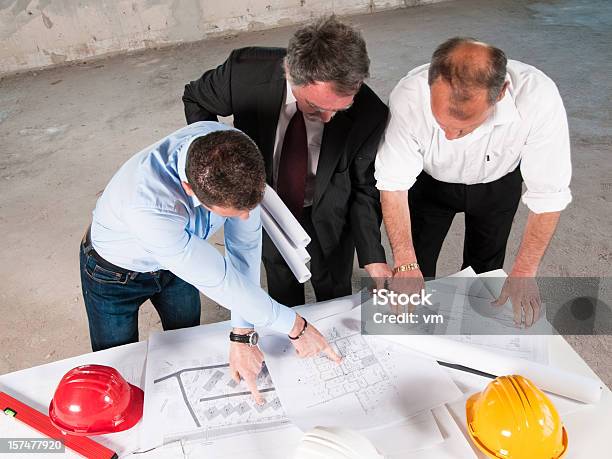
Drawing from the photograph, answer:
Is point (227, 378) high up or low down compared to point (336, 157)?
down

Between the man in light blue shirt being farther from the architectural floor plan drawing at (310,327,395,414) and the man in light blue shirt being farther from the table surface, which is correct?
the table surface

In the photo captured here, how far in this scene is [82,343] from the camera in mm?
2598

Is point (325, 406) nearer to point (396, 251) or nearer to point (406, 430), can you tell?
point (406, 430)

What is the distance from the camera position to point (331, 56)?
1291 millimetres

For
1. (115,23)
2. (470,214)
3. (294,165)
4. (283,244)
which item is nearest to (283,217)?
(283,244)

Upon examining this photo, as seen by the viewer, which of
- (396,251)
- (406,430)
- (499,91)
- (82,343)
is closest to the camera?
(406,430)

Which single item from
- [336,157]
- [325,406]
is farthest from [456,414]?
[336,157]

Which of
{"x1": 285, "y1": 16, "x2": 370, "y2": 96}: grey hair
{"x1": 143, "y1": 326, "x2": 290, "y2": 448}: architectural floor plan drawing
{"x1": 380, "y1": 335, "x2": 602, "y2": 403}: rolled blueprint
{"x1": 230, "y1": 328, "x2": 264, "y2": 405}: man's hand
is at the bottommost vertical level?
{"x1": 380, "y1": 335, "x2": 602, "y2": 403}: rolled blueprint

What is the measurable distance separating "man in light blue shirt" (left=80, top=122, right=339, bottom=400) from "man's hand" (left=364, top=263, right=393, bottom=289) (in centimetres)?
32

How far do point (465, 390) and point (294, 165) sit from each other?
761mm

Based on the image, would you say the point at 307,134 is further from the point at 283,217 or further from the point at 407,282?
the point at 407,282

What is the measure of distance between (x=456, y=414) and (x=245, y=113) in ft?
3.21

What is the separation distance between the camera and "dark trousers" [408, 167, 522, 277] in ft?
6.03

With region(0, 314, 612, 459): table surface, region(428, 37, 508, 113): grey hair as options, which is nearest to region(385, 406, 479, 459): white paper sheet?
region(0, 314, 612, 459): table surface
